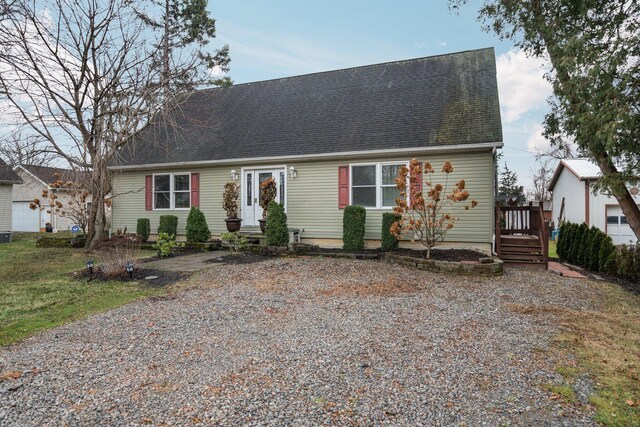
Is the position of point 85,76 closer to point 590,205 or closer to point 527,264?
point 527,264

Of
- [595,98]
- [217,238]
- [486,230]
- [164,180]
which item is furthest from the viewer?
[164,180]

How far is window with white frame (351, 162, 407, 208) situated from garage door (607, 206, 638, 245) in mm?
12047

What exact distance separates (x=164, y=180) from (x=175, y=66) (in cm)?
386

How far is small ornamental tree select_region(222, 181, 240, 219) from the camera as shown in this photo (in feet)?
37.2

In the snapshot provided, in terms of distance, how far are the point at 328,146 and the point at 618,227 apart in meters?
13.9

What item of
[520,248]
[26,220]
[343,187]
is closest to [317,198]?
[343,187]

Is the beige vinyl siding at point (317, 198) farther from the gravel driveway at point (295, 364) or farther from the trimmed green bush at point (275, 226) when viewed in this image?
the gravel driveway at point (295, 364)

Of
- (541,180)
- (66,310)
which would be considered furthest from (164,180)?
(541,180)

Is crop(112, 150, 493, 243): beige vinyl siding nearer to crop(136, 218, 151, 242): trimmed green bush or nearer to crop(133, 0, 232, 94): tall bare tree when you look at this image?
crop(136, 218, 151, 242): trimmed green bush

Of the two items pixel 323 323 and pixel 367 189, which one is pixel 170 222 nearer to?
pixel 367 189

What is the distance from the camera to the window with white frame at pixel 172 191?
42.7 feet

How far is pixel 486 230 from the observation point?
31.3ft

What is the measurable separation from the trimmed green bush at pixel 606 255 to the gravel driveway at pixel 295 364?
14.8 ft

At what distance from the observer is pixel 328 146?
1093cm
